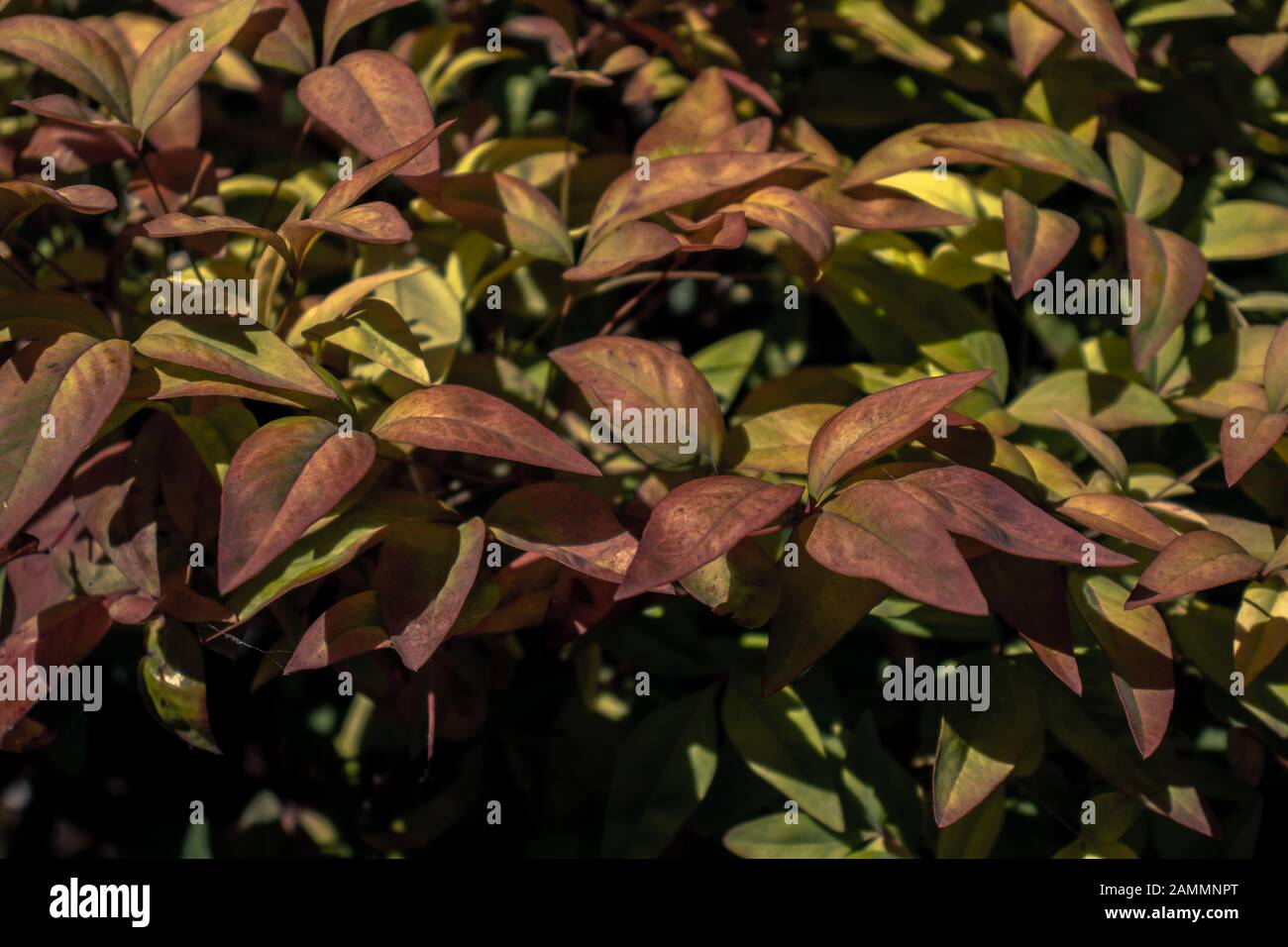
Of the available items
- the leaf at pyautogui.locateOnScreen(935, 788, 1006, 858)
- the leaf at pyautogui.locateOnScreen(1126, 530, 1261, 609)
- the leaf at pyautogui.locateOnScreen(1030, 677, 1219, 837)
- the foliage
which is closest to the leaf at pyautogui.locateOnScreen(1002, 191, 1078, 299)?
the foliage

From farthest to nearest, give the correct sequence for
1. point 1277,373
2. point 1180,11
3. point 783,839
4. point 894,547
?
point 1180,11 → point 783,839 → point 1277,373 → point 894,547

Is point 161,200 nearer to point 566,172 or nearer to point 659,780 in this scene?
point 566,172

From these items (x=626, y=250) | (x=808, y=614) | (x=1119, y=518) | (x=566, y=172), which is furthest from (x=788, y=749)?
(x=566, y=172)

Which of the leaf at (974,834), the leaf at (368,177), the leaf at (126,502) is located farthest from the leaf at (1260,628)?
the leaf at (126,502)

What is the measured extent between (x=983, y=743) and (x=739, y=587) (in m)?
0.24

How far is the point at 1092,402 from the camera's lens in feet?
3.40

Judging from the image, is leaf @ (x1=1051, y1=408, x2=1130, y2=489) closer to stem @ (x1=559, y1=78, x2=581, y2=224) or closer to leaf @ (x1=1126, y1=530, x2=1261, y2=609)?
leaf @ (x1=1126, y1=530, x2=1261, y2=609)

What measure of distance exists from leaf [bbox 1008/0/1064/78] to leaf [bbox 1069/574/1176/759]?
Answer: 0.47m

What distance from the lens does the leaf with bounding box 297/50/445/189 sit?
2.93 ft

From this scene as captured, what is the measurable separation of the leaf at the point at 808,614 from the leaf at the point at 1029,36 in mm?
512

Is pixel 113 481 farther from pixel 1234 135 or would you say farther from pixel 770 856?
pixel 1234 135

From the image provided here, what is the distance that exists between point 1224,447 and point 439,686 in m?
0.64
